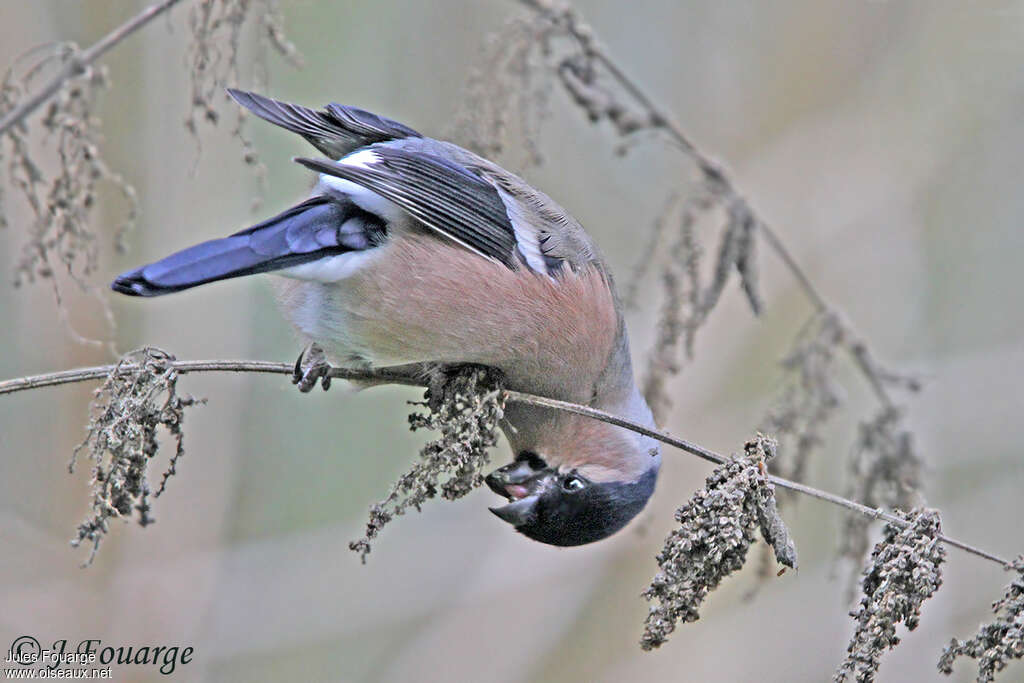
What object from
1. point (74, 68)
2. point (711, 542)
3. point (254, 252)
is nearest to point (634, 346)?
point (254, 252)

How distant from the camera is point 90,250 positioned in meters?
2.63

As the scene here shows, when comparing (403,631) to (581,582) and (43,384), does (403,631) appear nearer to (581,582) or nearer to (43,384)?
(581,582)

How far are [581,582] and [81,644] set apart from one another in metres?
2.03

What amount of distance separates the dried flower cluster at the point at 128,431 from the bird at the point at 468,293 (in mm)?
429

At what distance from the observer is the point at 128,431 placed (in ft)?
7.01

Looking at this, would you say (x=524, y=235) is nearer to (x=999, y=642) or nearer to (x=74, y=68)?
(x=74, y=68)

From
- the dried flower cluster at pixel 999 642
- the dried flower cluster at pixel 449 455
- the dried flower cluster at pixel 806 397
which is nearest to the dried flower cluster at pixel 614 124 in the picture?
the dried flower cluster at pixel 806 397

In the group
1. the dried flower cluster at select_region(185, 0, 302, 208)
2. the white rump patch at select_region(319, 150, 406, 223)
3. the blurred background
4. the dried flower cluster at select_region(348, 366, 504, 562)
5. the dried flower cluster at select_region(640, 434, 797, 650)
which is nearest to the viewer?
the dried flower cluster at select_region(640, 434, 797, 650)

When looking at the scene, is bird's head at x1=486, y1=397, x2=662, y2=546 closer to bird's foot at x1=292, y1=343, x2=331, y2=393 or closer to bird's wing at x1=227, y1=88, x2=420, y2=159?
bird's foot at x1=292, y1=343, x2=331, y2=393

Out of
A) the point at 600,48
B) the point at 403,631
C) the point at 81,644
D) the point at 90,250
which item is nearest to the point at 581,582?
the point at 403,631

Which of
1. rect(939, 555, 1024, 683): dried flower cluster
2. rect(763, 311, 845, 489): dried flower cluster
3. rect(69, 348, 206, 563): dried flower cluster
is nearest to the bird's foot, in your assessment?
rect(69, 348, 206, 563): dried flower cluster

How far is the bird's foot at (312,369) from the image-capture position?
10.0 ft

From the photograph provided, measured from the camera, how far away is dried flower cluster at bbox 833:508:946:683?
6.17 ft

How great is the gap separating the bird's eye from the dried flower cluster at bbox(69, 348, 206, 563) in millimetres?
1329
